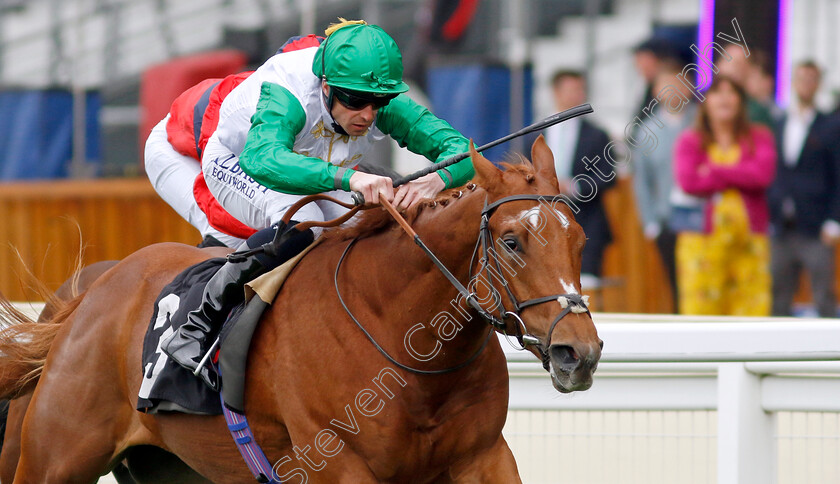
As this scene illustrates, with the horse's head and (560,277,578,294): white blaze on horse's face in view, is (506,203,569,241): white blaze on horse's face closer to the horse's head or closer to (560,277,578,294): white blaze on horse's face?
the horse's head

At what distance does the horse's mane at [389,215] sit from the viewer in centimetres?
319

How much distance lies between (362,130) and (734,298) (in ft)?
13.8

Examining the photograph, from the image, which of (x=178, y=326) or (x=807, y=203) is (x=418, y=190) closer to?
(x=178, y=326)

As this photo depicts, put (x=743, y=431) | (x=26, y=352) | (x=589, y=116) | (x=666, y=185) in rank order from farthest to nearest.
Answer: (x=589, y=116), (x=666, y=185), (x=26, y=352), (x=743, y=431)

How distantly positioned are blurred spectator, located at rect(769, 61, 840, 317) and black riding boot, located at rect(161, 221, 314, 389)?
15.5ft

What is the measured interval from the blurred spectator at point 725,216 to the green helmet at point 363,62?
406cm

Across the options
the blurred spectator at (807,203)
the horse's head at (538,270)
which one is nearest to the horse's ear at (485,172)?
the horse's head at (538,270)

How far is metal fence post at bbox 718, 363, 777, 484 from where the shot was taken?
3.94m

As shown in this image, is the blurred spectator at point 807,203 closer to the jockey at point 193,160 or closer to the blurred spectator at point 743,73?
the blurred spectator at point 743,73

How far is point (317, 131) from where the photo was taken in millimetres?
3797

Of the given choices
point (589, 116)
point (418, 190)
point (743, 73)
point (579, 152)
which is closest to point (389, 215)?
point (418, 190)

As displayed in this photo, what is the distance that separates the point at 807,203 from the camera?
24.9 ft

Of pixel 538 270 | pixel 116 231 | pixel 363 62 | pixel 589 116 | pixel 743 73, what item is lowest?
pixel 116 231

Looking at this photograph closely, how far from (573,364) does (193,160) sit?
2444 millimetres
